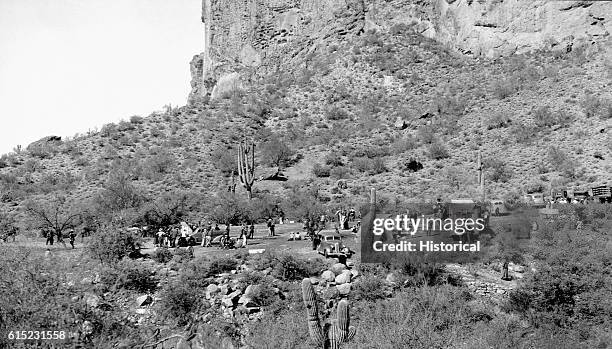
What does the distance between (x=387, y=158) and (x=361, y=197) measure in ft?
27.4

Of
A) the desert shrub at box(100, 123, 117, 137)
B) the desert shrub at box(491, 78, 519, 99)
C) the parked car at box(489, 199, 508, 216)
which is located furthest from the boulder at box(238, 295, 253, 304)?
the desert shrub at box(100, 123, 117, 137)

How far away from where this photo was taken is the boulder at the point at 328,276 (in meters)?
18.6

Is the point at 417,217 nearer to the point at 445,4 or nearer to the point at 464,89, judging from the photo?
the point at 464,89

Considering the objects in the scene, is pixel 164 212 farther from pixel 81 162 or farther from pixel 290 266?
pixel 81 162

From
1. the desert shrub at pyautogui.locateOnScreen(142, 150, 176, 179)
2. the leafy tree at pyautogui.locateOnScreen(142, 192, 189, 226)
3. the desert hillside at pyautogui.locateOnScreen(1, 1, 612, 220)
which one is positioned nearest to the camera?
the leafy tree at pyautogui.locateOnScreen(142, 192, 189, 226)

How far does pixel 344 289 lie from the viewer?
17.9 meters

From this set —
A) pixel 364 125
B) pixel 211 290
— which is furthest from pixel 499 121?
pixel 211 290

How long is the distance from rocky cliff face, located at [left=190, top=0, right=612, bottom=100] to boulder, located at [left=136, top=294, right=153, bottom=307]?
144 feet

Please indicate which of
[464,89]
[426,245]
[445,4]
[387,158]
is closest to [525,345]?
[426,245]

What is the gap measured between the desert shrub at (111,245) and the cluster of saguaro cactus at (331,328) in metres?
10.4

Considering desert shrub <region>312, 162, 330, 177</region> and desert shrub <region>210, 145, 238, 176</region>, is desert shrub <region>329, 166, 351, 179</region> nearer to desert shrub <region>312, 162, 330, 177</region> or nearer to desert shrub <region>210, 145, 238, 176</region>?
desert shrub <region>312, 162, 330, 177</region>

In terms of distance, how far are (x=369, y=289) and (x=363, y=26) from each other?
4730 centimetres

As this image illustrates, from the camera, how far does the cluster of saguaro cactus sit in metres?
12.1

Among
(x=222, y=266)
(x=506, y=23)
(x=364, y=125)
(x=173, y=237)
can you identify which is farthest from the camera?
(x=506, y=23)
